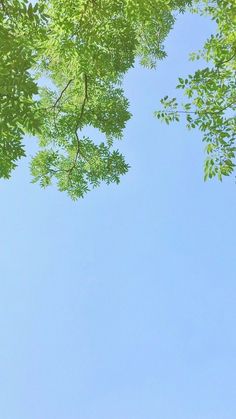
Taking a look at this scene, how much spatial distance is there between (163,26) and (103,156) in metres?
6.15

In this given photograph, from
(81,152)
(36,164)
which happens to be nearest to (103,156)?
(81,152)

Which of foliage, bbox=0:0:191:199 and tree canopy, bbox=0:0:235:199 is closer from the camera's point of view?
tree canopy, bbox=0:0:235:199

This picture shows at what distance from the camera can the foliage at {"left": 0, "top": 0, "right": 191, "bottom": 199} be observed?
27.7ft

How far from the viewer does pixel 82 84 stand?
435 inches

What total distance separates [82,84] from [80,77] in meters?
0.39

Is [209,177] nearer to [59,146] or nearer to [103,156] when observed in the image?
[103,156]

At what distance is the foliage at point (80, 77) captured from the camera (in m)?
8.45

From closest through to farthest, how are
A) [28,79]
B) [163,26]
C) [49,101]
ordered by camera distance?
[28,79] → [49,101] → [163,26]

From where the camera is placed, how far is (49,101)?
40.2 ft

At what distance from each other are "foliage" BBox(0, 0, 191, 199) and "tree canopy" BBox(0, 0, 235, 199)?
2 cm

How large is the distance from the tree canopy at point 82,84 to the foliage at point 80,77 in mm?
19

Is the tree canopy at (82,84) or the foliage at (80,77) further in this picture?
the foliage at (80,77)

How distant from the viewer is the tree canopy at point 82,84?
5.46 metres

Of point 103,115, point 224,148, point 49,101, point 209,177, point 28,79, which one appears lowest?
point 28,79
